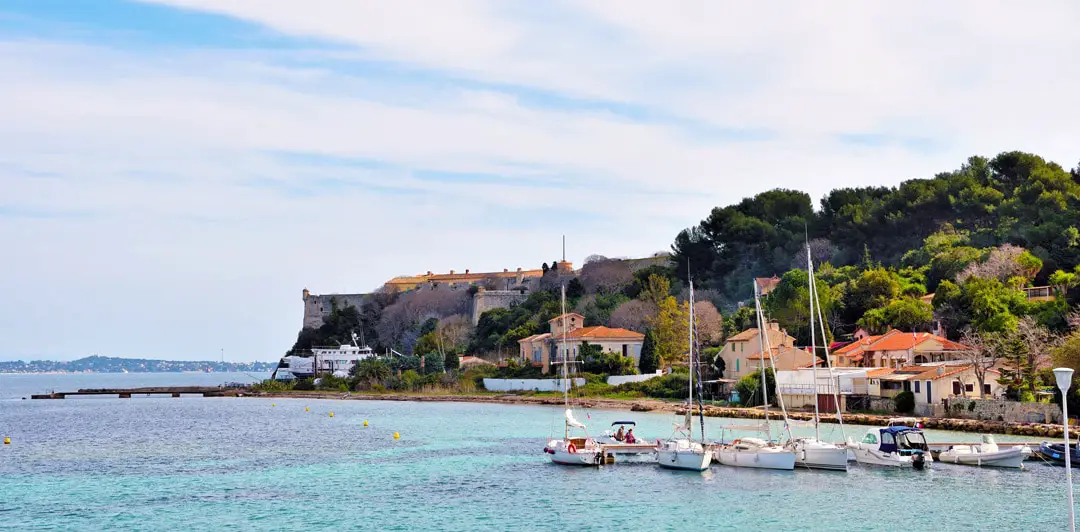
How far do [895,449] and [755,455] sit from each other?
465 centimetres

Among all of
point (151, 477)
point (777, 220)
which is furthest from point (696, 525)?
point (777, 220)

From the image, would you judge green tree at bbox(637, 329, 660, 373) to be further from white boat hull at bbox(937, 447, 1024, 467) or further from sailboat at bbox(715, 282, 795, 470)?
white boat hull at bbox(937, 447, 1024, 467)

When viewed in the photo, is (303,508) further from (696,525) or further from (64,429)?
(64,429)

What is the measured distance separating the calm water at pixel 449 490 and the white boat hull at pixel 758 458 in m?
0.56

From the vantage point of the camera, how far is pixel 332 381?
94.7 m

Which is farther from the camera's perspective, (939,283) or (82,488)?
(939,283)

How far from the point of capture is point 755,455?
37188 mm

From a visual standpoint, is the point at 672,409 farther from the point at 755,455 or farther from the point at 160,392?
the point at 160,392

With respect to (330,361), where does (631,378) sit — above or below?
below

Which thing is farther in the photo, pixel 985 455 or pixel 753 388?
pixel 753 388

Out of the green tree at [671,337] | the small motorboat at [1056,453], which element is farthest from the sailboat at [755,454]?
the green tree at [671,337]

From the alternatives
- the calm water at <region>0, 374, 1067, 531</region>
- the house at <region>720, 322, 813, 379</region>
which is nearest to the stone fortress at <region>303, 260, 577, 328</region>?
the house at <region>720, 322, 813, 379</region>

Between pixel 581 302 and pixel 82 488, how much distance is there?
66292 millimetres

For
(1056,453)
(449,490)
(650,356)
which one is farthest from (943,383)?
(650,356)
